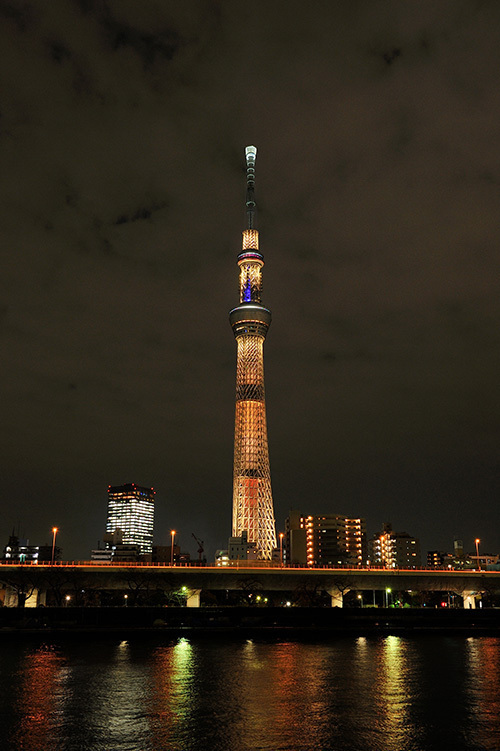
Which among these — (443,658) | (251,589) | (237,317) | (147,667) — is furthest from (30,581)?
(237,317)

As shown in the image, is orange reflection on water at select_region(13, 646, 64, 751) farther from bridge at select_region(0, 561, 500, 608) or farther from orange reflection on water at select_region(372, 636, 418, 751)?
bridge at select_region(0, 561, 500, 608)

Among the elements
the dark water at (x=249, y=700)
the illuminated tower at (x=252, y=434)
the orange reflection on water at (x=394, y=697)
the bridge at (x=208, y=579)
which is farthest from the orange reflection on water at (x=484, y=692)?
the illuminated tower at (x=252, y=434)

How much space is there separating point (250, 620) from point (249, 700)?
179ft

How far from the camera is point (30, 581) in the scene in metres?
106

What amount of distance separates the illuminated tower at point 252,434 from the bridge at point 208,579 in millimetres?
54832

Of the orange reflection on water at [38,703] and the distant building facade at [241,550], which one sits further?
the distant building facade at [241,550]

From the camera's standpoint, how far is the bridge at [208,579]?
107m

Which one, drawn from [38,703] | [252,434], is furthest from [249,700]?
[252,434]

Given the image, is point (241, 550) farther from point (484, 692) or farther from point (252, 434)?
point (484, 692)

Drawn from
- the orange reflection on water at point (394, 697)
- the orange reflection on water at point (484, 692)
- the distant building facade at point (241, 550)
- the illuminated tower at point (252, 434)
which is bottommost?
the orange reflection on water at point (484, 692)

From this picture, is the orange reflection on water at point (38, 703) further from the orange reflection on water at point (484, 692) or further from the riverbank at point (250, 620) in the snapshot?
the riverbank at point (250, 620)

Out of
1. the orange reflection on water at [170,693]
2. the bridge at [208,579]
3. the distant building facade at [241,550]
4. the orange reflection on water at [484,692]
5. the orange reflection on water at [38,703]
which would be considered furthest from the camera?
the distant building facade at [241,550]

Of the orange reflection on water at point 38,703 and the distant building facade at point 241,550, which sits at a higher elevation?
the distant building facade at point 241,550

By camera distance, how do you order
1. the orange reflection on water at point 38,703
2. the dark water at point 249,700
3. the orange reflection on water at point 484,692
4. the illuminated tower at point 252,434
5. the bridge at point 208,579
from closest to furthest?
1. the orange reflection on water at point 38,703
2. the dark water at point 249,700
3. the orange reflection on water at point 484,692
4. the bridge at point 208,579
5. the illuminated tower at point 252,434
